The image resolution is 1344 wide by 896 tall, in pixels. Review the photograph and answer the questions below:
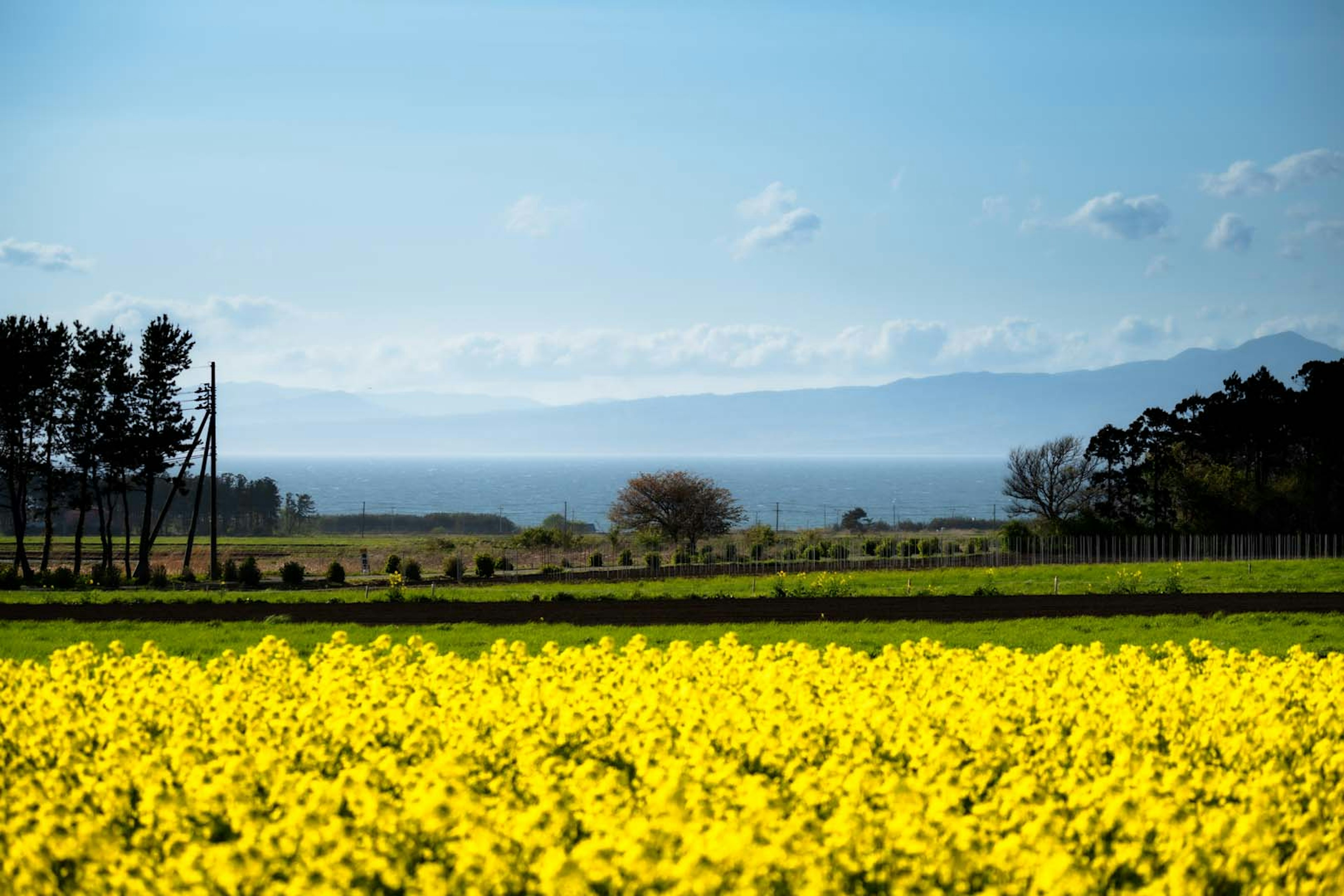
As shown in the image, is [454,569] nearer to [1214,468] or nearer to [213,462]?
[213,462]

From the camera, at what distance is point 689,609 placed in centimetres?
2655

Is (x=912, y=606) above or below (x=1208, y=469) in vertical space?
below

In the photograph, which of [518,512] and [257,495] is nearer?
[257,495]

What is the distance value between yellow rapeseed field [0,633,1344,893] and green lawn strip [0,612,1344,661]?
8.52 m

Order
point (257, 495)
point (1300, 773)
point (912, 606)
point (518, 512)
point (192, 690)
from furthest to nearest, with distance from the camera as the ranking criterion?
point (518, 512) < point (257, 495) < point (912, 606) < point (192, 690) < point (1300, 773)

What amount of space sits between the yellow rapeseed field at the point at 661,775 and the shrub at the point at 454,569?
31585 mm

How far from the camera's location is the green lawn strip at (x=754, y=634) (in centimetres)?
1969

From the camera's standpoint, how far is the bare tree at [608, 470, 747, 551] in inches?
2788

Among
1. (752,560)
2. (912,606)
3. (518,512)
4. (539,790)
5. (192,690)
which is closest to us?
(539,790)

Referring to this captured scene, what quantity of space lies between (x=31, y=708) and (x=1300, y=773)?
8.47 m

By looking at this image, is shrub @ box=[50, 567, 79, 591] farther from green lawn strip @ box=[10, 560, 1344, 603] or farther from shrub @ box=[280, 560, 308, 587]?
shrub @ box=[280, 560, 308, 587]

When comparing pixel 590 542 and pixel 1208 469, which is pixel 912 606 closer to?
pixel 1208 469

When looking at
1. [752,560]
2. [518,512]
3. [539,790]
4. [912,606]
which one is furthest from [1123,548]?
[518,512]

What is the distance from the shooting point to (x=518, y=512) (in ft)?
576
